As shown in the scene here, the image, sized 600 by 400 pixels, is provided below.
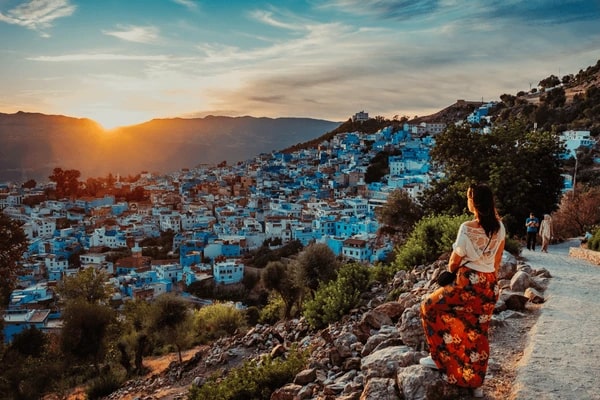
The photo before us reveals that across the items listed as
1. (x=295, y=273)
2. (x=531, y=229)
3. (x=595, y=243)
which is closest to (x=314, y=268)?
(x=295, y=273)

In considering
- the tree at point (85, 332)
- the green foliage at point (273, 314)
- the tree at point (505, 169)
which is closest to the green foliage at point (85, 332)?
the tree at point (85, 332)

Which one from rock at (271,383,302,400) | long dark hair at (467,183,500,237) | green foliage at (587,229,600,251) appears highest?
long dark hair at (467,183,500,237)

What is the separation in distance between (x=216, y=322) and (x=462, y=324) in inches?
596

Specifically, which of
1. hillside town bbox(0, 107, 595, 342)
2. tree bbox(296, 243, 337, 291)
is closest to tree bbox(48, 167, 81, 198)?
hillside town bbox(0, 107, 595, 342)

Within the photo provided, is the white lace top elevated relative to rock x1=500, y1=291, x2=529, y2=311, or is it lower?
elevated

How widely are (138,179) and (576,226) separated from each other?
92.1 m

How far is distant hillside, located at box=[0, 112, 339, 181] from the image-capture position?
11138 cm

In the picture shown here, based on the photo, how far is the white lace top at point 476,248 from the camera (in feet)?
11.0

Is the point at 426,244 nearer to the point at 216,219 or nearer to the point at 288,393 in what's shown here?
the point at 288,393

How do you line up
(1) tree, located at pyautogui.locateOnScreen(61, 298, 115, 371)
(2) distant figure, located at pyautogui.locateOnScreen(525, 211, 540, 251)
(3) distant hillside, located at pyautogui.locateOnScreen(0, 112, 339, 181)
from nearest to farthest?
(2) distant figure, located at pyautogui.locateOnScreen(525, 211, 540, 251) → (1) tree, located at pyautogui.locateOnScreen(61, 298, 115, 371) → (3) distant hillside, located at pyautogui.locateOnScreen(0, 112, 339, 181)

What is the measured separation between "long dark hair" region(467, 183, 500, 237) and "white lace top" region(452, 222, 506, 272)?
1.5 inches

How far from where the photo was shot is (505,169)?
1430 cm

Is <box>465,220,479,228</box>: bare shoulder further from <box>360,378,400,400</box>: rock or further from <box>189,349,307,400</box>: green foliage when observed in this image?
<box>189,349,307,400</box>: green foliage

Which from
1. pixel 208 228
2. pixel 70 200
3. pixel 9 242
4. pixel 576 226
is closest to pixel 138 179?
pixel 70 200
